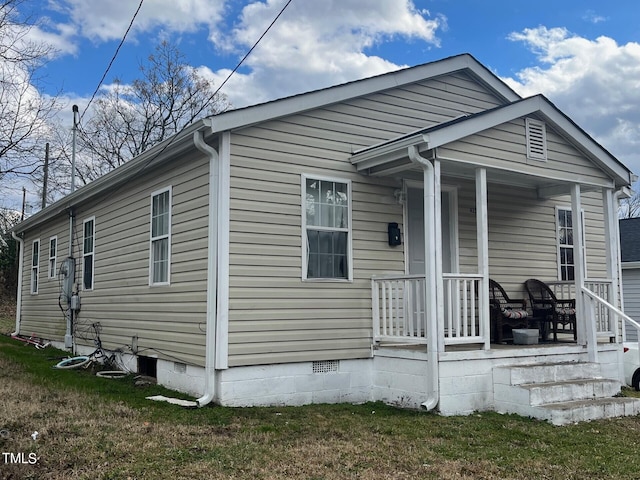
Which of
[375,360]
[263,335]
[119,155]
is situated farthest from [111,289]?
[119,155]

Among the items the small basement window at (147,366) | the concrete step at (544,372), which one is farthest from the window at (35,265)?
the concrete step at (544,372)

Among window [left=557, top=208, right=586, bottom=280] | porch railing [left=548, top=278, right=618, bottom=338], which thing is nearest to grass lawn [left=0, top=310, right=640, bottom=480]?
porch railing [left=548, top=278, right=618, bottom=338]

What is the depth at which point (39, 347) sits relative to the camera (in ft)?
45.1

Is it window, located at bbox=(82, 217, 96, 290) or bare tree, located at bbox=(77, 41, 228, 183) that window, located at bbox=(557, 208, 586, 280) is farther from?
bare tree, located at bbox=(77, 41, 228, 183)

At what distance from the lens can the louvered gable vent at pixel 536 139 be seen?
795 cm

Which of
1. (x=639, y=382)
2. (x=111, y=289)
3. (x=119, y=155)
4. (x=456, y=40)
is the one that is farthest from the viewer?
(x=119, y=155)

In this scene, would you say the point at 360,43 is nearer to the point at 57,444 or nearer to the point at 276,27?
the point at 276,27

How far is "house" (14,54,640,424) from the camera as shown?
700 centimetres

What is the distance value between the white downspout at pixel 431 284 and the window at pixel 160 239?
3557 mm

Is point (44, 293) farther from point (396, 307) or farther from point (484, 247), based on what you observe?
point (484, 247)

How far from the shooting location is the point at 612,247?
8.82 meters

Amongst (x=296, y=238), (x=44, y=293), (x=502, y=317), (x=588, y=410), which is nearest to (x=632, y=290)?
(x=502, y=317)

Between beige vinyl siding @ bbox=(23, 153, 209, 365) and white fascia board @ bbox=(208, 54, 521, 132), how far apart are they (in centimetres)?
78

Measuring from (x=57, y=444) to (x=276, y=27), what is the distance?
5.69m
